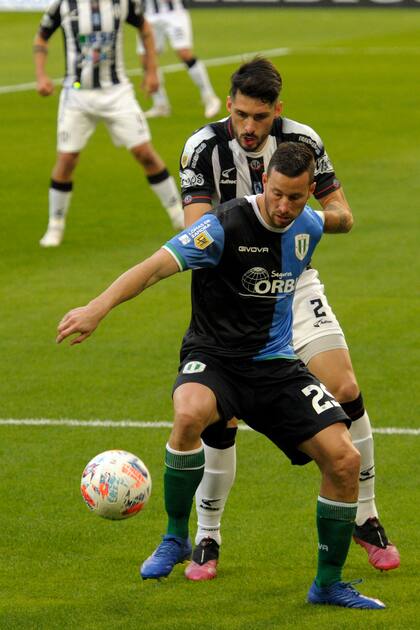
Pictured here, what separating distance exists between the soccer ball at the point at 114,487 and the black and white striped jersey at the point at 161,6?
1714 centimetres

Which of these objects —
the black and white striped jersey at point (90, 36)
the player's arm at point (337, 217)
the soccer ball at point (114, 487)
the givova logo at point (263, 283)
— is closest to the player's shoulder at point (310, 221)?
the player's arm at point (337, 217)

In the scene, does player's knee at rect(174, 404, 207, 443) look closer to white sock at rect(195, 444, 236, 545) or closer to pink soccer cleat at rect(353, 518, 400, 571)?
white sock at rect(195, 444, 236, 545)

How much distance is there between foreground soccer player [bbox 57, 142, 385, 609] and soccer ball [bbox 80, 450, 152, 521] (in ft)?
0.50

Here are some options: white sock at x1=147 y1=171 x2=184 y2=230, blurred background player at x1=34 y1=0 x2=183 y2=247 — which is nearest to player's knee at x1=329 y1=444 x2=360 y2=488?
blurred background player at x1=34 y1=0 x2=183 y2=247

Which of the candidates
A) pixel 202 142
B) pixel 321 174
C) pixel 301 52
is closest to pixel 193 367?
pixel 202 142

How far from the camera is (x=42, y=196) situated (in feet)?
57.3

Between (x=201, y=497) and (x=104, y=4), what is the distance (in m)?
8.36

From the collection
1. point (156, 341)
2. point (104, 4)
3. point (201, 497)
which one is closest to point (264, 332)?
point (201, 497)

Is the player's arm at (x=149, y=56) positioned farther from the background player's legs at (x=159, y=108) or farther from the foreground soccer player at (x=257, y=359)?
the foreground soccer player at (x=257, y=359)

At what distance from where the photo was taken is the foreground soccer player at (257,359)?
21.6 ft

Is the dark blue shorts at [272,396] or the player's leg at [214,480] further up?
the dark blue shorts at [272,396]

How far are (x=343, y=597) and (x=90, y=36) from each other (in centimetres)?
915

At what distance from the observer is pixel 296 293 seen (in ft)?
25.3

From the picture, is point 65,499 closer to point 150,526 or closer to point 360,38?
point 150,526
